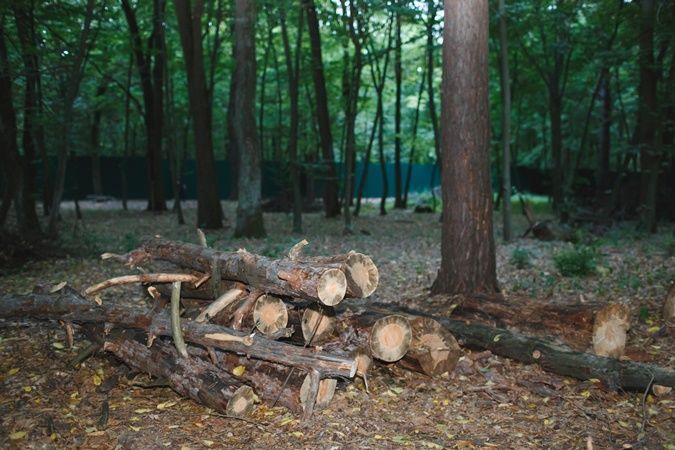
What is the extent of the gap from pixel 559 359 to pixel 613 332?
743 mm

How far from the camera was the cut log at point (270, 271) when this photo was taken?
4.38 metres

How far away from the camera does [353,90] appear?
15.7m

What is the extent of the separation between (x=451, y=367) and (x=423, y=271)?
14.0ft

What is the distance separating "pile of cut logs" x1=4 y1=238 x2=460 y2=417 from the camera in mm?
4527

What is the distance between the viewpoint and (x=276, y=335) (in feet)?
15.8

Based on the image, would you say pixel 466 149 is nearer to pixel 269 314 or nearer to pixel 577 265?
pixel 577 265

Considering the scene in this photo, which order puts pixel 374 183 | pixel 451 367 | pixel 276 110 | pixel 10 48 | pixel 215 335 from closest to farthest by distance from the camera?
1. pixel 215 335
2. pixel 451 367
3. pixel 10 48
4. pixel 276 110
5. pixel 374 183

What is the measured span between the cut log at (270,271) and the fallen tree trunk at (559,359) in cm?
109

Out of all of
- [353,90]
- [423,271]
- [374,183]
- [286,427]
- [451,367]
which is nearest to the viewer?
[286,427]

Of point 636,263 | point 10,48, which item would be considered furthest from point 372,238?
point 10,48

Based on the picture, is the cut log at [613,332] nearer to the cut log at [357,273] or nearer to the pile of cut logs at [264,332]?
the pile of cut logs at [264,332]

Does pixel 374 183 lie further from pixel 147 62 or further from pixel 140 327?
pixel 140 327

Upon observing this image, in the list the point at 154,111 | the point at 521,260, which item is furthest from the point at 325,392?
the point at 154,111

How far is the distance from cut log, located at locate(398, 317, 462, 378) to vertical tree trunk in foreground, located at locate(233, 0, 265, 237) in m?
8.35
